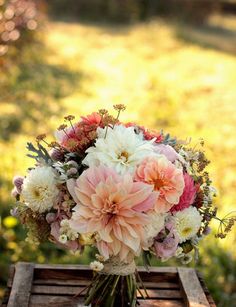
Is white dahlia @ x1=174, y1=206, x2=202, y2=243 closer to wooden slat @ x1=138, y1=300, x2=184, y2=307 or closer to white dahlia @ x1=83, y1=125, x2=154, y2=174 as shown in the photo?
white dahlia @ x1=83, y1=125, x2=154, y2=174

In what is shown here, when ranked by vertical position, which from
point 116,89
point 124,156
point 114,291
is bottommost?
point 116,89

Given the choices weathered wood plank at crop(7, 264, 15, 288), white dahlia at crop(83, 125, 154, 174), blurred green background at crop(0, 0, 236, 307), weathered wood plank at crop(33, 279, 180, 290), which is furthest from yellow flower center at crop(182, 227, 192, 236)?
blurred green background at crop(0, 0, 236, 307)

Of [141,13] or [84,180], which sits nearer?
[84,180]

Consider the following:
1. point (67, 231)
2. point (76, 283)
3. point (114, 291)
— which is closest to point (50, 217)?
point (67, 231)

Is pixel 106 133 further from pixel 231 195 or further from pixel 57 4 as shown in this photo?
pixel 57 4

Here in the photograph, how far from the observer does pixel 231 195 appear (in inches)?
203

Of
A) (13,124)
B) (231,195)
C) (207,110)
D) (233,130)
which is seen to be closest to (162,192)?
(231,195)

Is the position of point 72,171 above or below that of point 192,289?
above

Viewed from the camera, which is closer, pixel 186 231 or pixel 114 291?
pixel 186 231

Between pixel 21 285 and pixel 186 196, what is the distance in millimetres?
805

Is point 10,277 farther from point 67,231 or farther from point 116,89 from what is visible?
point 116,89

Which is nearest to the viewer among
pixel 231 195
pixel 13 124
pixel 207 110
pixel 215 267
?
pixel 215 267

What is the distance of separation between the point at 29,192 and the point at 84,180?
196mm

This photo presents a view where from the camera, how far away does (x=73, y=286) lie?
244 centimetres
